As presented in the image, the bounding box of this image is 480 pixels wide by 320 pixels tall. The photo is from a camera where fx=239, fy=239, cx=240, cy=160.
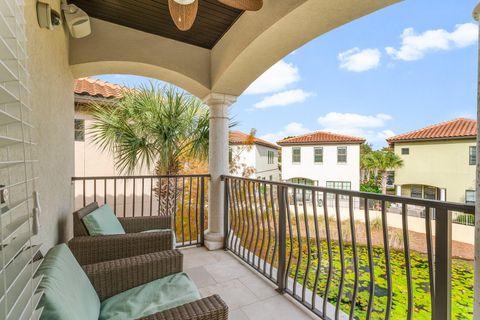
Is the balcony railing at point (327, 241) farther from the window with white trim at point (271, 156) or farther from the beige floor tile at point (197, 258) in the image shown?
the window with white trim at point (271, 156)

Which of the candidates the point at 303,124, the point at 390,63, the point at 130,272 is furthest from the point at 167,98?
the point at 303,124

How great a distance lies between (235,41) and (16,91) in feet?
7.66

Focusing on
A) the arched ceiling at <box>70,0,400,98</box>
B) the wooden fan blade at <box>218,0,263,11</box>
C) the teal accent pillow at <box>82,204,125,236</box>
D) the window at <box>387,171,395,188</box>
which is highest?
the arched ceiling at <box>70,0,400,98</box>

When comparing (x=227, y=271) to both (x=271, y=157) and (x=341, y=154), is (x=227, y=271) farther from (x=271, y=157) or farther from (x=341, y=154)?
(x=271, y=157)

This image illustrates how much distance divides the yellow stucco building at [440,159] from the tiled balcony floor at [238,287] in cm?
1174

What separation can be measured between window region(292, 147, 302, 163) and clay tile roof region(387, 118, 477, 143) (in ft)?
19.1

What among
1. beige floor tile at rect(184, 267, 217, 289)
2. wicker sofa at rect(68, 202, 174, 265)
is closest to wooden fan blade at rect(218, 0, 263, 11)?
wicker sofa at rect(68, 202, 174, 265)

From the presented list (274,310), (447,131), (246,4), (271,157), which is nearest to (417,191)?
(447,131)

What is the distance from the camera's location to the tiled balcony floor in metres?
1.94

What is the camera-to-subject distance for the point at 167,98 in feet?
13.9

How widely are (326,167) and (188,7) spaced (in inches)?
609

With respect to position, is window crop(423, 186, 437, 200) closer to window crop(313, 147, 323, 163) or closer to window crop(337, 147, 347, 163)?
window crop(337, 147, 347, 163)

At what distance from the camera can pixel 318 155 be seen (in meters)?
16.2

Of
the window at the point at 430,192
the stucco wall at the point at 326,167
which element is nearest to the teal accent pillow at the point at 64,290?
the stucco wall at the point at 326,167
